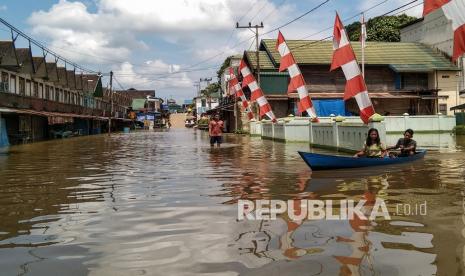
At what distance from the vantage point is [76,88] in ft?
177

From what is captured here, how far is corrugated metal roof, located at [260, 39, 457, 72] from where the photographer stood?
43719 mm

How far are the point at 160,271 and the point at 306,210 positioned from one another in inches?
139

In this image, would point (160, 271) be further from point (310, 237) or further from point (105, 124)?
point (105, 124)

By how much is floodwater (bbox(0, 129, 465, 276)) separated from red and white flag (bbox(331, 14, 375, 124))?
2670 mm

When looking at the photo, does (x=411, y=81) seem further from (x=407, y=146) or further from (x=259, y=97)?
(x=407, y=146)

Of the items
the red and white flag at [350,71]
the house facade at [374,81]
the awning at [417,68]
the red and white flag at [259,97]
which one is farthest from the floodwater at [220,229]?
the awning at [417,68]

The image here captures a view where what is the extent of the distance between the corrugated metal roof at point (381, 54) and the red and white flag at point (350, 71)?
90.8 feet

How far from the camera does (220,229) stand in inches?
267

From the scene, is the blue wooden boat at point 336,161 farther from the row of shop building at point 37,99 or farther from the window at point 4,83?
the window at point 4,83

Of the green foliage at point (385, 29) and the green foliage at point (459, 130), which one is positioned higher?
the green foliage at point (385, 29)

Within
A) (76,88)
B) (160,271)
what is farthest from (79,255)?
(76,88)

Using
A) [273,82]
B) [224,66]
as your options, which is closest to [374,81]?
[273,82]

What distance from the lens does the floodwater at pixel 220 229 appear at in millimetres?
5164

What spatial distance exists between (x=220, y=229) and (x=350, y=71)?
945 cm
